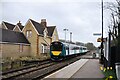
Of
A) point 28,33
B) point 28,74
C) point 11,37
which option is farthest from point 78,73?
point 28,33

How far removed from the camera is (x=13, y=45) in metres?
39.1

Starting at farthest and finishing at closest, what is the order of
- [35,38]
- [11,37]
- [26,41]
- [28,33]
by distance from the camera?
1. [28,33]
2. [35,38]
3. [26,41]
4. [11,37]

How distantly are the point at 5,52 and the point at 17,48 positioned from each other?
3886 mm

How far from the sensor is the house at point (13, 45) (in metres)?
36.3

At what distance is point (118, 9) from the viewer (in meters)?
17.2

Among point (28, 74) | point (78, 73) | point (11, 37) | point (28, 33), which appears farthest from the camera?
point (28, 33)

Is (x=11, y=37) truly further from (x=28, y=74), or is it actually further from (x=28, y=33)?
(x=28, y=74)

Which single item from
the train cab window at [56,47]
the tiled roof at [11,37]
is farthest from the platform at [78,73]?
the tiled roof at [11,37]

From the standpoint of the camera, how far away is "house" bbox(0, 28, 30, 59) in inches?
1430

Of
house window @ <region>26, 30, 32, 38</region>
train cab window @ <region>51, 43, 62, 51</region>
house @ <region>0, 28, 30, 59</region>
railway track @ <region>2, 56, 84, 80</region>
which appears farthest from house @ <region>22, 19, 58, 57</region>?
railway track @ <region>2, 56, 84, 80</region>

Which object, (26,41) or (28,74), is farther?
(26,41)

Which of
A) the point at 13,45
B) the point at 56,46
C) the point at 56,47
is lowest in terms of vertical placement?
the point at 56,47

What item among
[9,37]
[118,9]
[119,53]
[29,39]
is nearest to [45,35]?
[29,39]

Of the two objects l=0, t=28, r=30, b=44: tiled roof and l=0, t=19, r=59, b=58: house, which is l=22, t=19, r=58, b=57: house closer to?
l=0, t=19, r=59, b=58: house
